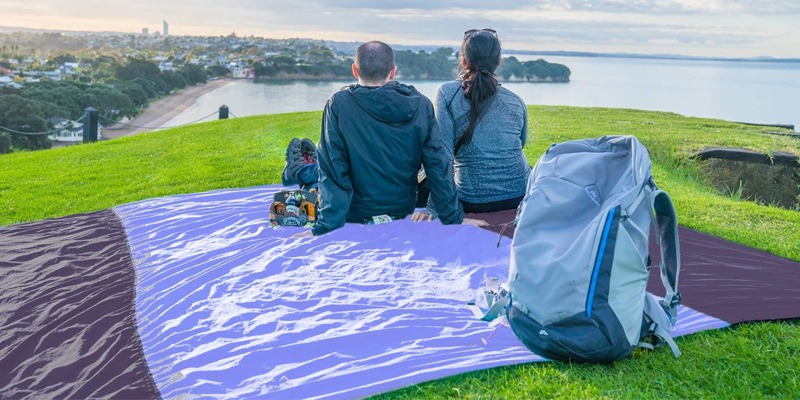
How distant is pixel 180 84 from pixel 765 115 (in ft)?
64.9

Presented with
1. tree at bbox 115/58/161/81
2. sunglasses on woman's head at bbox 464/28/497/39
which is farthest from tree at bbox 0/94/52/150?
sunglasses on woman's head at bbox 464/28/497/39

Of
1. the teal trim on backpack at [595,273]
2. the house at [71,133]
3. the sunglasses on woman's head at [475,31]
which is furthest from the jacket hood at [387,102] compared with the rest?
the house at [71,133]

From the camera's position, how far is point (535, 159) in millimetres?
8078

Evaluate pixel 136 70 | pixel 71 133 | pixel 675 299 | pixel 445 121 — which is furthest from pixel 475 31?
pixel 136 70

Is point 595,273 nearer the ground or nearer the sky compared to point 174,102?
nearer the sky

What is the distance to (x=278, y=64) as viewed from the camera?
20.2 m

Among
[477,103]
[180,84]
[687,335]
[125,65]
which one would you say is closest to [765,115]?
[477,103]

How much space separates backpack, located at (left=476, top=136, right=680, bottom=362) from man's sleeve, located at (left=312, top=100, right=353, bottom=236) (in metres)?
1.61

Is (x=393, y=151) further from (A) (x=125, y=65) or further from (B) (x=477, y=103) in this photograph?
(A) (x=125, y=65)

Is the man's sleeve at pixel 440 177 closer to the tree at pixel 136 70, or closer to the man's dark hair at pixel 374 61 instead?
the man's dark hair at pixel 374 61

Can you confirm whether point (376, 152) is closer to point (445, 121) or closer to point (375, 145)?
point (375, 145)

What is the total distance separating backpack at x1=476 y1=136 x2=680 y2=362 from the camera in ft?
8.67

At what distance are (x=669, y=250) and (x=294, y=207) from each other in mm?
2522

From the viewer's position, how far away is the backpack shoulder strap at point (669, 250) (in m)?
2.96
